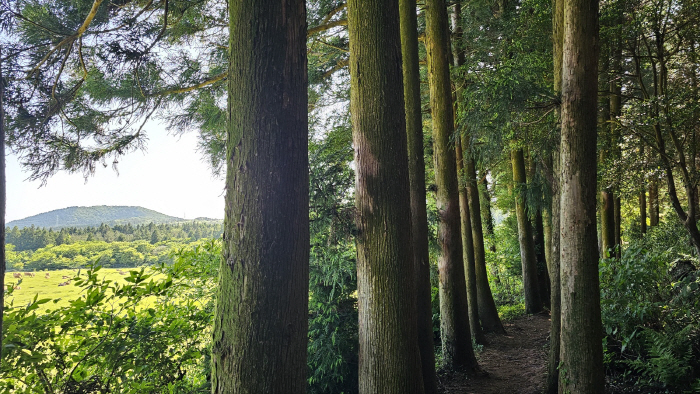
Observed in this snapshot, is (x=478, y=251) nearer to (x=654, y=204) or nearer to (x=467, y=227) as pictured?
(x=467, y=227)

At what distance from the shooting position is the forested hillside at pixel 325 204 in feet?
6.69

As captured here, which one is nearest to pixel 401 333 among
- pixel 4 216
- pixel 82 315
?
pixel 82 315

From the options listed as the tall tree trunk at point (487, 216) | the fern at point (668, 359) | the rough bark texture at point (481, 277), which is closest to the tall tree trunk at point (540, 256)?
the rough bark texture at point (481, 277)

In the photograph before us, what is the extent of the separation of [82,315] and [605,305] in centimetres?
630

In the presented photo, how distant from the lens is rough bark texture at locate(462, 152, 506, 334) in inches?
367

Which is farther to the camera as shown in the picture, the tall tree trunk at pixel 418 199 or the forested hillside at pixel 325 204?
the tall tree trunk at pixel 418 199

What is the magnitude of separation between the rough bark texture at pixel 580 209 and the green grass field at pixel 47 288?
431 centimetres

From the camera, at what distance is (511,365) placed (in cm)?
691

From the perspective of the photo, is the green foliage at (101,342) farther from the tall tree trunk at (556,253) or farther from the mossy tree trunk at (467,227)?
the mossy tree trunk at (467,227)

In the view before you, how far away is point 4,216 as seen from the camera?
1.28 metres

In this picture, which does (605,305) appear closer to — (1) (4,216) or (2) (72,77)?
(1) (4,216)

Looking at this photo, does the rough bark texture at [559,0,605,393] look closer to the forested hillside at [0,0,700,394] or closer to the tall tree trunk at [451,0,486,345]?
the forested hillside at [0,0,700,394]

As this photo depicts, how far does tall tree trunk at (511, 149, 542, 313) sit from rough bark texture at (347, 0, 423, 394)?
700 cm

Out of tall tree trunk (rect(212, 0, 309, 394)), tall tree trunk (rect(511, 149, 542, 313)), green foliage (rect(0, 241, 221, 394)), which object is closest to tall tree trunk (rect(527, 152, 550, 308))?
tall tree trunk (rect(511, 149, 542, 313))
